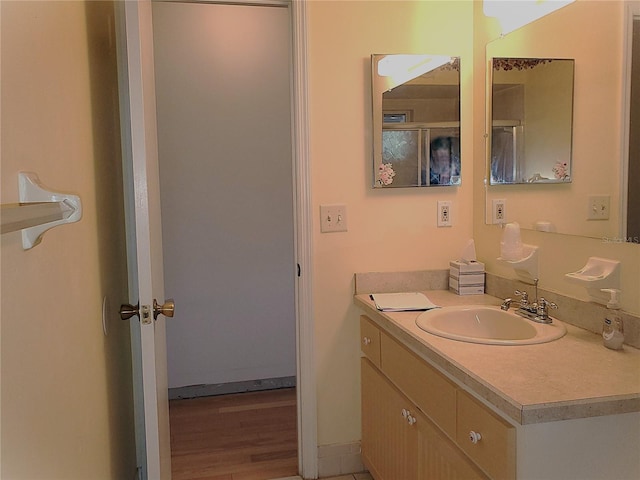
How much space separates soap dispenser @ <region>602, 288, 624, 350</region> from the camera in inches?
59.3

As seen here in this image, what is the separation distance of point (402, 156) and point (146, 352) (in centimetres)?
133

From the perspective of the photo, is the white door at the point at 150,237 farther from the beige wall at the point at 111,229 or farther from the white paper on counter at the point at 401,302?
the white paper on counter at the point at 401,302

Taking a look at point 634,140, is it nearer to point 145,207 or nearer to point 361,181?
point 361,181

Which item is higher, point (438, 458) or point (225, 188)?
point (225, 188)

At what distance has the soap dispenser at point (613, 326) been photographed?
1507mm

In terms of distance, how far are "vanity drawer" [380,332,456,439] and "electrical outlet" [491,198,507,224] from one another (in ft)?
2.18

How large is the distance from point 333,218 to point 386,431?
868mm

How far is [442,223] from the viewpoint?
8.02 ft

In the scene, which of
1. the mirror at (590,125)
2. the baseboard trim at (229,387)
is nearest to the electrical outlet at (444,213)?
the mirror at (590,125)

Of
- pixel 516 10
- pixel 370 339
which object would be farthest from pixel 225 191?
pixel 516 10

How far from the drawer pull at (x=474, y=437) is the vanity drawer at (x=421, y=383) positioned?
0.34ft

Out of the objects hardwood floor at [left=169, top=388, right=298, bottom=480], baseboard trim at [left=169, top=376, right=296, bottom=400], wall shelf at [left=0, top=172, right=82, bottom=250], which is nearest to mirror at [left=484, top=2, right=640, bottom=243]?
wall shelf at [left=0, top=172, right=82, bottom=250]

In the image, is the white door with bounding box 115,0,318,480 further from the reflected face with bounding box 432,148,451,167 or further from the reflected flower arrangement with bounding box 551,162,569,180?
the reflected flower arrangement with bounding box 551,162,569,180

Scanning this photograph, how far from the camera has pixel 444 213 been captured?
8.00 ft
